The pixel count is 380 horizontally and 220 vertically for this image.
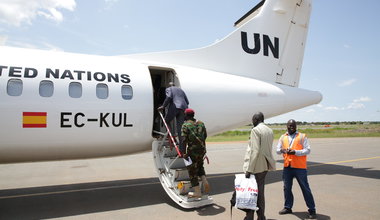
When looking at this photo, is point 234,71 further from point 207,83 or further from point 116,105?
point 116,105

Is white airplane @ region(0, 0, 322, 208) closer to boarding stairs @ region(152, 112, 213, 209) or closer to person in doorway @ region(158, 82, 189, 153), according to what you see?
boarding stairs @ region(152, 112, 213, 209)

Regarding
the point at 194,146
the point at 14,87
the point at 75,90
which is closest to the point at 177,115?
the point at 194,146

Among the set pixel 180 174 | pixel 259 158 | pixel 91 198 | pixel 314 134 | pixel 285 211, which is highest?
pixel 259 158

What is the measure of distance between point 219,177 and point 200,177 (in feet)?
11.3

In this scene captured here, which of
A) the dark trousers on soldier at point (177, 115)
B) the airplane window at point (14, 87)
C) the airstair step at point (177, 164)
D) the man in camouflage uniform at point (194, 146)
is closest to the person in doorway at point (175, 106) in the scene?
the dark trousers on soldier at point (177, 115)

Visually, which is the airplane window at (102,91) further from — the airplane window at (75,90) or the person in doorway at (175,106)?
the person in doorway at (175,106)

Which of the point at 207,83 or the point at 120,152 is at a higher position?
the point at 207,83

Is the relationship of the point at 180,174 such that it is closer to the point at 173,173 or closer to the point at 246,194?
the point at 173,173

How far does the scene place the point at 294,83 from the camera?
35.6ft

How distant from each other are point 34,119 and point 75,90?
1039 millimetres

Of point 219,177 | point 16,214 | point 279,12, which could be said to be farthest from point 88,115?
point 279,12

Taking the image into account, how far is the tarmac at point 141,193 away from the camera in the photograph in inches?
223

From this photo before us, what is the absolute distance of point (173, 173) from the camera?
6.41 metres

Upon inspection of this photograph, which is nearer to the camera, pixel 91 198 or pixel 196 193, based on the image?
pixel 196 193
